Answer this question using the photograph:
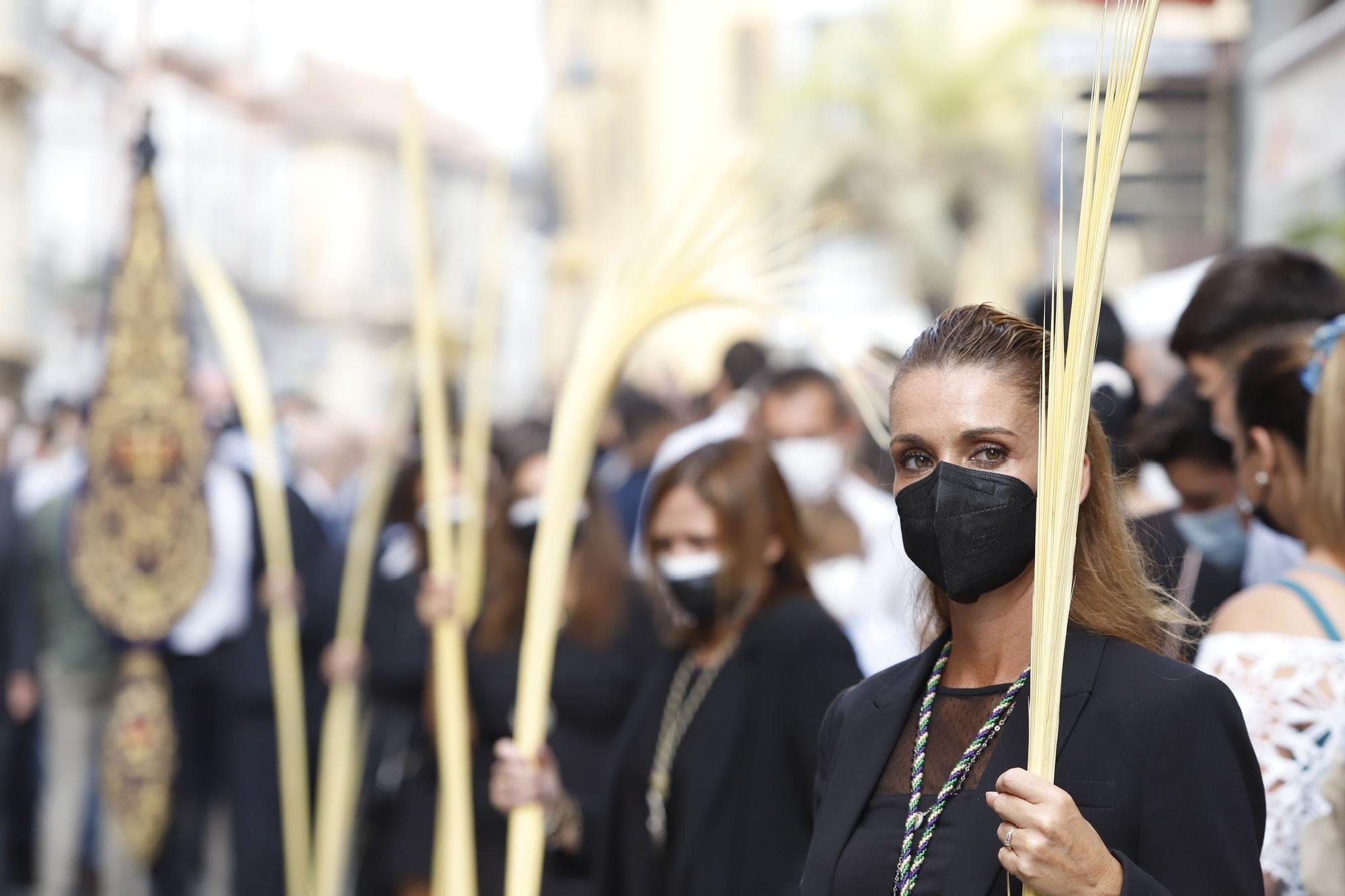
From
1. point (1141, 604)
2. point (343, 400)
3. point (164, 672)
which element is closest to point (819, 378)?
point (164, 672)

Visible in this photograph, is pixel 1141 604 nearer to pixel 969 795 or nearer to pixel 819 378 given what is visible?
pixel 969 795

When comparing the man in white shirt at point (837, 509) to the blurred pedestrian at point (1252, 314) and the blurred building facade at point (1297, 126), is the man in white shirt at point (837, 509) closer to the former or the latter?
the blurred pedestrian at point (1252, 314)

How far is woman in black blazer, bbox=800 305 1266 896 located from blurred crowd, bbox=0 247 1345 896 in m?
0.18

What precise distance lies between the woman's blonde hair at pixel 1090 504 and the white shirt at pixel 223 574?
19.3ft

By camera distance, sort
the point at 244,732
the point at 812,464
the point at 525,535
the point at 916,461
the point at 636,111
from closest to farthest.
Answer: the point at 916,461
the point at 812,464
the point at 525,535
the point at 244,732
the point at 636,111

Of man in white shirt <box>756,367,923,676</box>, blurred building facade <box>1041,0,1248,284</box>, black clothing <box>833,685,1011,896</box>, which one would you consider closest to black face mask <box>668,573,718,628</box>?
man in white shirt <box>756,367,923,676</box>

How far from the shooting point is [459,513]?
272 inches

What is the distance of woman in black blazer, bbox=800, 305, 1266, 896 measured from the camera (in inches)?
74.6

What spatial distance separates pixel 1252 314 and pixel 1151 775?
1.92 m

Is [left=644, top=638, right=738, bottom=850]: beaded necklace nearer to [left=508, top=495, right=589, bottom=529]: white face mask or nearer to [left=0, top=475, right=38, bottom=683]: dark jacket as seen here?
[left=508, top=495, right=589, bottom=529]: white face mask

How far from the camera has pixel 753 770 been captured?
12.4ft

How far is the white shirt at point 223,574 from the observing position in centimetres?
762

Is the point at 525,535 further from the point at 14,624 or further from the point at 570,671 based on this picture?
the point at 14,624

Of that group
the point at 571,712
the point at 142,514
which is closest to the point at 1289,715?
the point at 571,712
